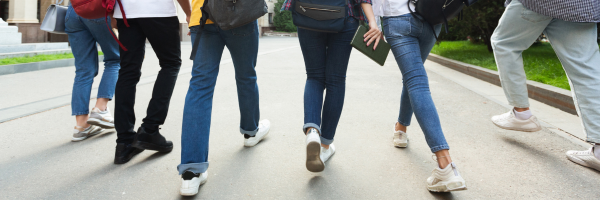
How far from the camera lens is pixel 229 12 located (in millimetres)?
2504

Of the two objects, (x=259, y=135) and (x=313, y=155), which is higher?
(x=313, y=155)

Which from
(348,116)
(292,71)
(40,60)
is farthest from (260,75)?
(40,60)

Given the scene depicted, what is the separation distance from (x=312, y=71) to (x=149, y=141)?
1.25 meters

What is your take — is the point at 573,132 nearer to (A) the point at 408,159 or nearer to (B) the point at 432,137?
(A) the point at 408,159

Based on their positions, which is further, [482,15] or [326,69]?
[482,15]

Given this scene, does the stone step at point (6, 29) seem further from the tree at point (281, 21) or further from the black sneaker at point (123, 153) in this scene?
the tree at point (281, 21)

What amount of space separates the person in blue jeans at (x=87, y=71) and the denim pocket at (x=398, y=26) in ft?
7.46

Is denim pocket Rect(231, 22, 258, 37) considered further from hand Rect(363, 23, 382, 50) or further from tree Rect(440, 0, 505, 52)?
tree Rect(440, 0, 505, 52)

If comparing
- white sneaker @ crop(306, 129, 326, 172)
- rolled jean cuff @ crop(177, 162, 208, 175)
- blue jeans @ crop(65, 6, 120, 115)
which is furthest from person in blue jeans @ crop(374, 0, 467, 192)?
blue jeans @ crop(65, 6, 120, 115)

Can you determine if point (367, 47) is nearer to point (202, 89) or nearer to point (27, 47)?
point (202, 89)

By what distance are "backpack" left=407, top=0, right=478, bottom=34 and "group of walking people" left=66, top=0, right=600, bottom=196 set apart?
48mm

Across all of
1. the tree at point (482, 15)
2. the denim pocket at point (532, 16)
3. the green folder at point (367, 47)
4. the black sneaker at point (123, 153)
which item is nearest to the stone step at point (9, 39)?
the black sneaker at point (123, 153)

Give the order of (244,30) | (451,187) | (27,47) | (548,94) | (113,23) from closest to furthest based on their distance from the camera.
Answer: (451,187) → (244,30) → (113,23) → (548,94) → (27,47)

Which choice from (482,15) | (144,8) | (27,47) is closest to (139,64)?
(144,8)
